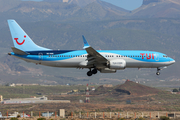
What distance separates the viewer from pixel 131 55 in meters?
77.7

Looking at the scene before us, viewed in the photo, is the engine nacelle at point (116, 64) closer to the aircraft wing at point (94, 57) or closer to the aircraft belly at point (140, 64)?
the aircraft wing at point (94, 57)

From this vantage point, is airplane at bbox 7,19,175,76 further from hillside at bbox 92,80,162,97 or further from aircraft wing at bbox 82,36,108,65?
hillside at bbox 92,80,162,97

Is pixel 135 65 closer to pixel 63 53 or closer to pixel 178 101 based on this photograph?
pixel 63 53

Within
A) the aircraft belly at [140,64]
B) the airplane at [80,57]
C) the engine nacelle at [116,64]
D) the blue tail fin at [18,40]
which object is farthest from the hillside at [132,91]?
the blue tail fin at [18,40]

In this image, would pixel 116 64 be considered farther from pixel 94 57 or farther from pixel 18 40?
pixel 18 40

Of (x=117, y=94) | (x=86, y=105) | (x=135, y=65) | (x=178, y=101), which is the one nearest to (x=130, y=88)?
(x=117, y=94)

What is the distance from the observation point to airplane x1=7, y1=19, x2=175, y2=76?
75000 millimetres

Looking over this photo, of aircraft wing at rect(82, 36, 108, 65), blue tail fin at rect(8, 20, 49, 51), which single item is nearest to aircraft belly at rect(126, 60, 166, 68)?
aircraft wing at rect(82, 36, 108, 65)

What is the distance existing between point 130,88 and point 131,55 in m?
121

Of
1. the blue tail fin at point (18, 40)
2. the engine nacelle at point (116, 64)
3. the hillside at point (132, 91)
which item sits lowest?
the hillside at point (132, 91)

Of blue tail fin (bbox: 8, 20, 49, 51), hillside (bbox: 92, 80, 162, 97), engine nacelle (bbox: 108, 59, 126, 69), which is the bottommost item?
hillside (bbox: 92, 80, 162, 97)

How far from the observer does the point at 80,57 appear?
3004 inches

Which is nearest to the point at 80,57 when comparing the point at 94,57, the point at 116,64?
the point at 94,57

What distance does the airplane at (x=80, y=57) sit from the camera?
75000mm
